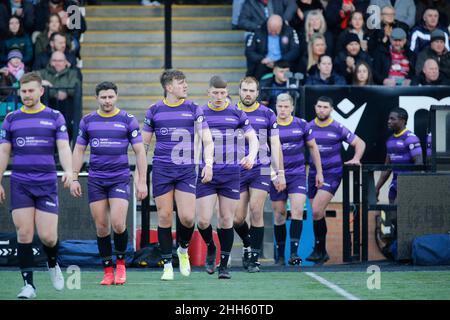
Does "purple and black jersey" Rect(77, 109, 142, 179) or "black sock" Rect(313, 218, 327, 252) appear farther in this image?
"black sock" Rect(313, 218, 327, 252)

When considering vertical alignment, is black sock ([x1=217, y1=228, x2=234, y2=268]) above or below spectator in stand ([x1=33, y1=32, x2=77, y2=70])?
below

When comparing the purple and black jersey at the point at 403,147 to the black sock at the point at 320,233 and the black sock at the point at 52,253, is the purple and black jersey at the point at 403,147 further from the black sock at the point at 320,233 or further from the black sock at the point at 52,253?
the black sock at the point at 52,253

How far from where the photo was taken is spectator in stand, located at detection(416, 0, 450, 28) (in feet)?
70.0

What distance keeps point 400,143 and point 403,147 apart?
72 mm

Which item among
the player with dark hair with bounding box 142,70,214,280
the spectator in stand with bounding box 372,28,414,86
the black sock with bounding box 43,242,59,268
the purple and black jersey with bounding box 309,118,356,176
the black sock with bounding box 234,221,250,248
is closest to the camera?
the black sock with bounding box 43,242,59,268

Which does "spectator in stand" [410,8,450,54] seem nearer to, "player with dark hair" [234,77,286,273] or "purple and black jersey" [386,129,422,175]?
"purple and black jersey" [386,129,422,175]

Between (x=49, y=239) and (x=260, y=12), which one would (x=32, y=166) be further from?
(x=260, y=12)

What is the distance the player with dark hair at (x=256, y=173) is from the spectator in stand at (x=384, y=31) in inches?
186

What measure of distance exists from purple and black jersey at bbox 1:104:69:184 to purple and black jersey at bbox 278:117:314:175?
15.8 ft

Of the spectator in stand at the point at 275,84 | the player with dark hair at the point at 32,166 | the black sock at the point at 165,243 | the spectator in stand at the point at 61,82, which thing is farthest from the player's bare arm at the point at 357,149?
the player with dark hair at the point at 32,166

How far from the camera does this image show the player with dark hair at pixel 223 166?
14664mm

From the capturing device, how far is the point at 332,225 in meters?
19.6

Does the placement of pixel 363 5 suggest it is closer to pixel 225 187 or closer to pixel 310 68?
pixel 310 68

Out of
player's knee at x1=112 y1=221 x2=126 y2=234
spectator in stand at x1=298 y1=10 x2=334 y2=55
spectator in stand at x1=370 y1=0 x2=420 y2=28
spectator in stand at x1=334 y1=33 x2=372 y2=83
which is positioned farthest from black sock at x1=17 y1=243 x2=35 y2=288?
spectator in stand at x1=370 y1=0 x2=420 y2=28
